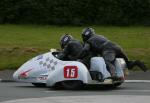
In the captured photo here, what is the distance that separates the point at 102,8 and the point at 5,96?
20.5 meters

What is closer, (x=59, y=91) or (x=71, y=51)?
(x=59, y=91)

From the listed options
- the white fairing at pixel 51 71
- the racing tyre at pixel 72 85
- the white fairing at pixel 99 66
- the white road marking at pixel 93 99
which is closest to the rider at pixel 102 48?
the white fairing at pixel 99 66

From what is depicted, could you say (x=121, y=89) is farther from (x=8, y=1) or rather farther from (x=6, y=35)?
(x=8, y=1)

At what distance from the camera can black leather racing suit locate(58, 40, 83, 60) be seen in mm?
18484

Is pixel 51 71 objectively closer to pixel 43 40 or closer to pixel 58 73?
pixel 58 73

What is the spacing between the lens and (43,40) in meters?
28.8

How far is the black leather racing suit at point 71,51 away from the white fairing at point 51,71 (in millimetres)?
308

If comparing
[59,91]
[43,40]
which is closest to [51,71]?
[59,91]

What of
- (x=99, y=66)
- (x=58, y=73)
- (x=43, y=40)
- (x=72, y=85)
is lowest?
(x=72, y=85)

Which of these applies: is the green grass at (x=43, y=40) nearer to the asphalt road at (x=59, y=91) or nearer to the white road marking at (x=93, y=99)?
the asphalt road at (x=59, y=91)

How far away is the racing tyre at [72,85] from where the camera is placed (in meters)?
18.3

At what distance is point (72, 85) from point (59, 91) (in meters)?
0.48

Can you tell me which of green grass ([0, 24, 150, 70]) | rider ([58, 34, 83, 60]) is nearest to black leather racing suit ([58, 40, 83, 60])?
rider ([58, 34, 83, 60])

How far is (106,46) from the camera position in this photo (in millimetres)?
18594
